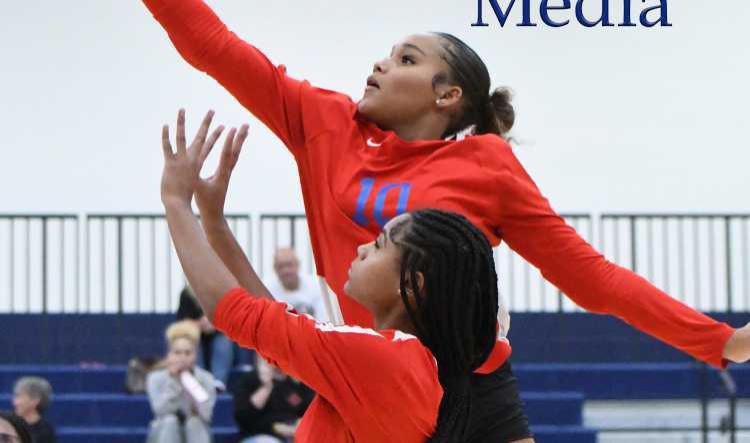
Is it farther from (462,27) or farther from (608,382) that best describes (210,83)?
(608,382)

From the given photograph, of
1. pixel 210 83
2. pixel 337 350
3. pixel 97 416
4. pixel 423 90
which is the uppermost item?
pixel 210 83

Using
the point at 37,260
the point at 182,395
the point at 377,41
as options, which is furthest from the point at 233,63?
the point at 37,260

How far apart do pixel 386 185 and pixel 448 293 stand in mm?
352

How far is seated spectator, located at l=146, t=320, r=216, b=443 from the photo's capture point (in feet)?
20.5

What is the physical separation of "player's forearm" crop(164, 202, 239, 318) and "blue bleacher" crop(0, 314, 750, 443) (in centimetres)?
450

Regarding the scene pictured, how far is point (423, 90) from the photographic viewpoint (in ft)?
8.47

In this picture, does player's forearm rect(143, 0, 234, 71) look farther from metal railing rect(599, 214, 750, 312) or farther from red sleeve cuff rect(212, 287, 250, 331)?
metal railing rect(599, 214, 750, 312)

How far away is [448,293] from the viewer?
220 centimetres

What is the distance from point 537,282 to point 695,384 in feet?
3.46

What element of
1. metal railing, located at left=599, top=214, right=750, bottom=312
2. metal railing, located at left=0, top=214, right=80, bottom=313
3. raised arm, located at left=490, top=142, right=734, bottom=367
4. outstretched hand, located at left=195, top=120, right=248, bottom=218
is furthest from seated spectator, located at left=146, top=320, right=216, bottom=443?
outstretched hand, located at left=195, top=120, right=248, bottom=218

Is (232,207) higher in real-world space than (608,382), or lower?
higher

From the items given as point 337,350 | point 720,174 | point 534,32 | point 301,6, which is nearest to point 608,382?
point 720,174

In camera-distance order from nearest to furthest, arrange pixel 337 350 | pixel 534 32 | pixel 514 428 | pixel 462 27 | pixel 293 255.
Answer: pixel 337 350 < pixel 514 428 < pixel 293 255 < pixel 462 27 < pixel 534 32

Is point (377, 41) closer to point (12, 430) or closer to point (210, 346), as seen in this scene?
point (210, 346)
